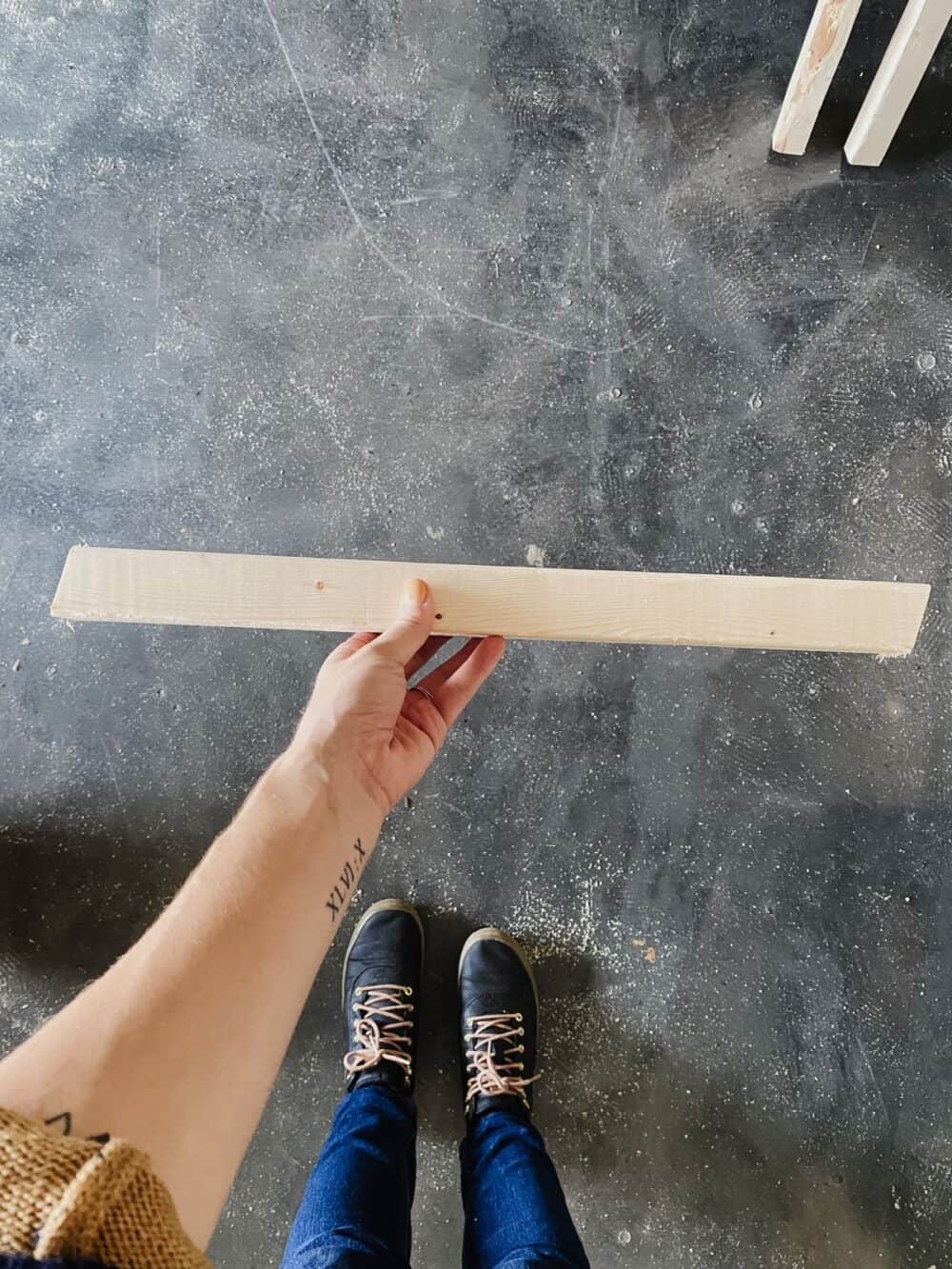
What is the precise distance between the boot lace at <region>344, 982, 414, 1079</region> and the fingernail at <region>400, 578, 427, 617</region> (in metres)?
0.71

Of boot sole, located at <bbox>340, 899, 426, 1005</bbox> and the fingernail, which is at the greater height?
the fingernail

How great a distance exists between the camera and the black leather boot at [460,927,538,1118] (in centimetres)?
127

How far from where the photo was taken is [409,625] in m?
1.01

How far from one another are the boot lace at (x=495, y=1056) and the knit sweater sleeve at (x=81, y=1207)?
792 millimetres

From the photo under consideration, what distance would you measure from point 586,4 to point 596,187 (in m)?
0.40

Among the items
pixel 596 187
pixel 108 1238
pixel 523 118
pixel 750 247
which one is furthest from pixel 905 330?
pixel 108 1238

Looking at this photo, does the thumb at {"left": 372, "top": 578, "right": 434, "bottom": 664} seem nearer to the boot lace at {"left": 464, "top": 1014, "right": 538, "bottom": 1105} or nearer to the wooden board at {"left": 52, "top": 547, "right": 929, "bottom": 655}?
the wooden board at {"left": 52, "top": 547, "right": 929, "bottom": 655}

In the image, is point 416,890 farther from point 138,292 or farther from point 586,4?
point 586,4

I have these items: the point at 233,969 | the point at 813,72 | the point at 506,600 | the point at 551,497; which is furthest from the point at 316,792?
the point at 813,72

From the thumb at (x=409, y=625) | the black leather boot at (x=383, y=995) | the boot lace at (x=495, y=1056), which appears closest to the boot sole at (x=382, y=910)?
the black leather boot at (x=383, y=995)

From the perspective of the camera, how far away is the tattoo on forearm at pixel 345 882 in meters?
0.90

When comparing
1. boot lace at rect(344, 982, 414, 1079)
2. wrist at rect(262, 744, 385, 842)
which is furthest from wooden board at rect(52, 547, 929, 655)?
boot lace at rect(344, 982, 414, 1079)

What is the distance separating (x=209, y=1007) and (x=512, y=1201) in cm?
62

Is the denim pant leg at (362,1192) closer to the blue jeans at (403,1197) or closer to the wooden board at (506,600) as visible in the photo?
the blue jeans at (403,1197)
